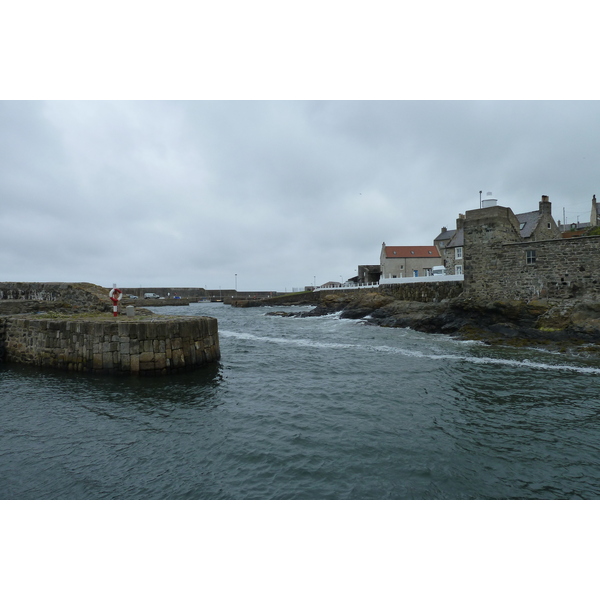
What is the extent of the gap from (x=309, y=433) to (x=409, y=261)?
5311cm

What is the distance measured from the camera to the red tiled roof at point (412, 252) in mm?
58000

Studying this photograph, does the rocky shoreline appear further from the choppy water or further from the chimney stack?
the chimney stack

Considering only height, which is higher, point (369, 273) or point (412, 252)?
point (412, 252)

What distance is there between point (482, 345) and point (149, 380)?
15892mm

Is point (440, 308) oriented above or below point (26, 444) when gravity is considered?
above

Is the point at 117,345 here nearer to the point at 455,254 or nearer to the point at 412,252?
the point at 455,254

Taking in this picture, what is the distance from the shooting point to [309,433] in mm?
7980

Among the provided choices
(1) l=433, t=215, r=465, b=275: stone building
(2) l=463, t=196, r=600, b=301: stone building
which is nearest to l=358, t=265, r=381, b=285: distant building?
(1) l=433, t=215, r=465, b=275: stone building

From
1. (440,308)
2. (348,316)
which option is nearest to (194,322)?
(440,308)

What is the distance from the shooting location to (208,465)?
652 cm

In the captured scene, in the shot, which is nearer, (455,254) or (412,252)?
(455,254)

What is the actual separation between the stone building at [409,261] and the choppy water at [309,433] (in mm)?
43844

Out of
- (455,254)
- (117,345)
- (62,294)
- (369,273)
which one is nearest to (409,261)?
(369,273)

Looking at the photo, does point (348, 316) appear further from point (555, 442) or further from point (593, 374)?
point (555, 442)
